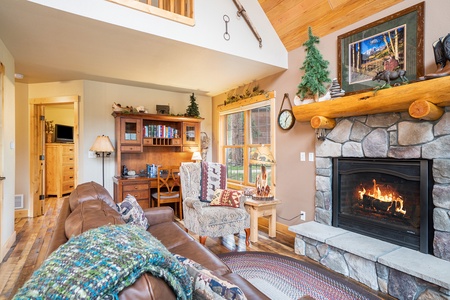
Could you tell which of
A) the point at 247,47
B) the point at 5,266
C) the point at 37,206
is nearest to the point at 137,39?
the point at 247,47

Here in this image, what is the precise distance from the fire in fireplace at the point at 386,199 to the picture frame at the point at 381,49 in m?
0.85

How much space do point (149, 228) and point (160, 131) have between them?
2.59m

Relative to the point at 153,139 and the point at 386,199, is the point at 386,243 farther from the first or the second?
the point at 153,139

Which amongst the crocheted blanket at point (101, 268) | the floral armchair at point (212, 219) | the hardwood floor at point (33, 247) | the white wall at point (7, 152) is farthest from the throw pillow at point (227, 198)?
the white wall at point (7, 152)

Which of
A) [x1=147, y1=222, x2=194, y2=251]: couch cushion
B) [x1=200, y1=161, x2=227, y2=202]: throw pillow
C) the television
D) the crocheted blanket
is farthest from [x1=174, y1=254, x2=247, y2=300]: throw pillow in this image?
the television

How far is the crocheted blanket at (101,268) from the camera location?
1.83 ft

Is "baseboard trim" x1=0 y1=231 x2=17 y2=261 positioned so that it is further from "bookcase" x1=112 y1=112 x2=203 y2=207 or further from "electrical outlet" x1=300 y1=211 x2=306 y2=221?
"electrical outlet" x1=300 y1=211 x2=306 y2=221

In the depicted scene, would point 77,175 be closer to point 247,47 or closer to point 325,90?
point 247,47

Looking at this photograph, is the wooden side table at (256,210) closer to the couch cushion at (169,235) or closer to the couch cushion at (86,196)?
the couch cushion at (169,235)

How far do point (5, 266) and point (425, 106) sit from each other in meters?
4.21

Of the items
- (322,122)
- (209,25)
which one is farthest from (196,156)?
(322,122)

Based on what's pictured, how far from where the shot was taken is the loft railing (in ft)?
7.84

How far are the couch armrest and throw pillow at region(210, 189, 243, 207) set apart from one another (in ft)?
2.39

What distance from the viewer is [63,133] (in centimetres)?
658
